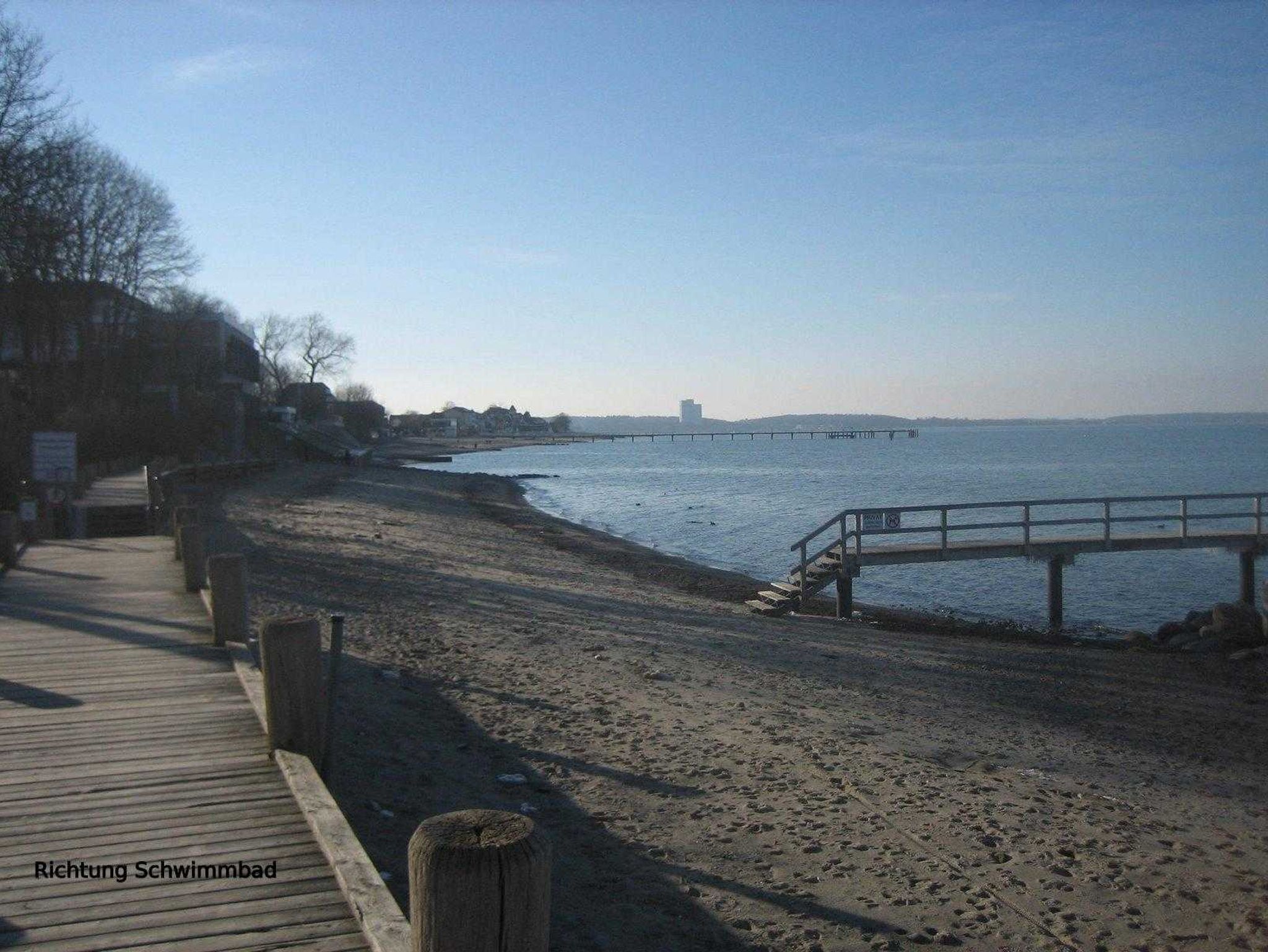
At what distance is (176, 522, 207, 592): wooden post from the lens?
1209cm

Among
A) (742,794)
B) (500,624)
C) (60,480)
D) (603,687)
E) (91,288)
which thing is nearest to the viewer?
(742,794)

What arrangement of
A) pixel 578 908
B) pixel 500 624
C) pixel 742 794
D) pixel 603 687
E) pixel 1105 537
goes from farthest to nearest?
pixel 1105 537 → pixel 500 624 → pixel 603 687 → pixel 742 794 → pixel 578 908

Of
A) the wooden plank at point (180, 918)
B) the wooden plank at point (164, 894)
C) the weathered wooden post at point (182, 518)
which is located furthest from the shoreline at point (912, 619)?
the wooden plank at point (180, 918)

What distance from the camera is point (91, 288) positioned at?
38281 mm

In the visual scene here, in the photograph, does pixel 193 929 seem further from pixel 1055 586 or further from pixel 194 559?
pixel 1055 586

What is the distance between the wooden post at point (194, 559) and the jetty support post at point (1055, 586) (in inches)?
704

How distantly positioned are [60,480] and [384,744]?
15127 millimetres

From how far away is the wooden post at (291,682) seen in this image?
606 cm

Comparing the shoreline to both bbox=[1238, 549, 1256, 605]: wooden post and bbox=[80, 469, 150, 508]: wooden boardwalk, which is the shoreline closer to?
bbox=[1238, 549, 1256, 605]: wooden post

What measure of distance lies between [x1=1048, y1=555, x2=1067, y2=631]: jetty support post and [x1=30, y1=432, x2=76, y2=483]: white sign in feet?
68.5

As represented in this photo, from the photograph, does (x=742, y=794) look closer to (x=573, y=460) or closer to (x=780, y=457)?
(x=573, y=460)

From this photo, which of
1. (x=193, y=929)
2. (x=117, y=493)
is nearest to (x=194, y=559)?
(x=193, y=929)

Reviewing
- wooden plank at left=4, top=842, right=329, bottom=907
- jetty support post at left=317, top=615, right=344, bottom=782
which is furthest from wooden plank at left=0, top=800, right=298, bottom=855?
jetty support post at left=317, top=615, right=344, bottom=782

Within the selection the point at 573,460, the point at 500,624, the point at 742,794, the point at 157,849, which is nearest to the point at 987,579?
the point at 500,624
